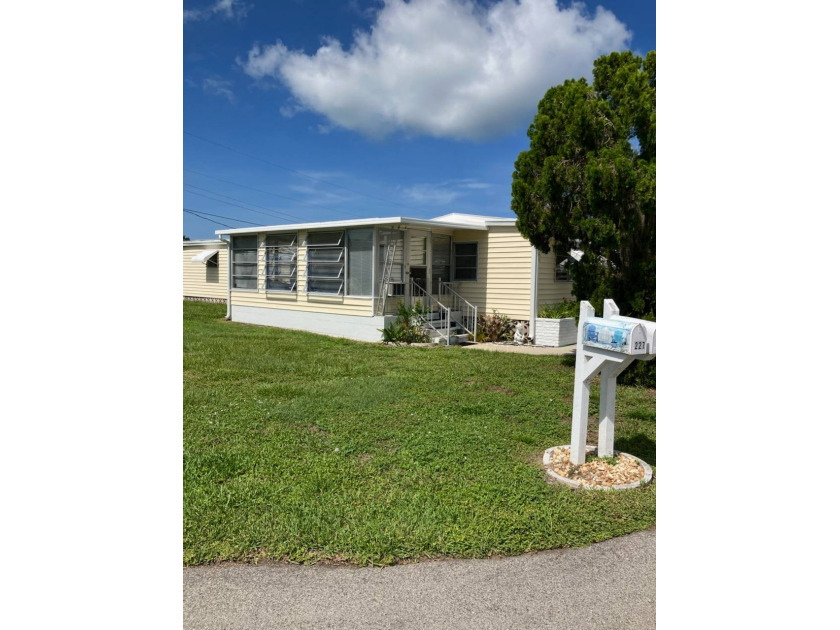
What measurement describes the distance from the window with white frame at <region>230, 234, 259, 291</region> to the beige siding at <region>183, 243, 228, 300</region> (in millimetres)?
4718

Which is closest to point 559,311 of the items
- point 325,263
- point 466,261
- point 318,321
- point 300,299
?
point 466,261

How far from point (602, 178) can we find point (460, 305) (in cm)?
590

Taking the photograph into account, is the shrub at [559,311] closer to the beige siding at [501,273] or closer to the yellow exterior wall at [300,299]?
the beige siding at [501,273]

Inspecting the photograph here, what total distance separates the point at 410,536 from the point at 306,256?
10.4 m

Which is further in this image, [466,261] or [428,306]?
[466,261]

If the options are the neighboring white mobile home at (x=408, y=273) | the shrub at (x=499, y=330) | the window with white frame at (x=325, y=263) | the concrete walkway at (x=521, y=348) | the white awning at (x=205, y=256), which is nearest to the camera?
the concrete walkway at (x=521, y=348)

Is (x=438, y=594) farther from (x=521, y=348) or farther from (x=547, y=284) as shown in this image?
(x=547, y=284)

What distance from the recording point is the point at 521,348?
1044cm

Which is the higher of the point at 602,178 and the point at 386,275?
the point at 602,178

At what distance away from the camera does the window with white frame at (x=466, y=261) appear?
12016 millimetres

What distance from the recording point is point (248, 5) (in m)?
2.68

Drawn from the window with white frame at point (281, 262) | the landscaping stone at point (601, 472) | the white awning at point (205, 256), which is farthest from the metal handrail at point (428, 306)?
the white awning at point (205, 256)

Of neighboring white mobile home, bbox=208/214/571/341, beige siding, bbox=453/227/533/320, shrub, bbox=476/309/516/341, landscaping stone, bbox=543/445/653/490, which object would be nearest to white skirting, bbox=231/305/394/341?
neighboring white mobile home, bbox=208/214/571/341
